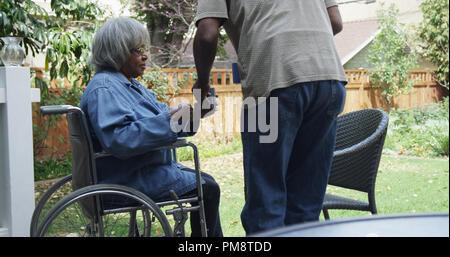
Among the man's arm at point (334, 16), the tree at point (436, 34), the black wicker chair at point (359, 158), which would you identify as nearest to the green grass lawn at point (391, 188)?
the black wicker chair at point (359, 158)

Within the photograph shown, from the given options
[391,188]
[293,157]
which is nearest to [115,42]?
[293,157]

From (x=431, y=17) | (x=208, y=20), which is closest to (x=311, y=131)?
(x=208, y=20)

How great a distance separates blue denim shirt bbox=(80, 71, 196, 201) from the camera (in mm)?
1836

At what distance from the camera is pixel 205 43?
Answer: 171 cm

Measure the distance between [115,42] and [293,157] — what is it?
2.96 feet

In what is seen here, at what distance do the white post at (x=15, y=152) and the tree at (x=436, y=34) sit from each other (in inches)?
440

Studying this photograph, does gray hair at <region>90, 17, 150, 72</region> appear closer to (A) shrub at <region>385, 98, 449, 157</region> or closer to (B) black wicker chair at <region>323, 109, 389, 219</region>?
(B) black wicker chair at <region>323, 109, 389, 219</region>

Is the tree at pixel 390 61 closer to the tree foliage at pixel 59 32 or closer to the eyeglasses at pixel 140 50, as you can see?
the tree foliage at pixel 59 32

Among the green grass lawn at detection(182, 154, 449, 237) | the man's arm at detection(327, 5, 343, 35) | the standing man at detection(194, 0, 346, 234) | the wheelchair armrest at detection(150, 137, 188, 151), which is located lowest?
the green grass lawn at detection(182, 154, 449, 237)

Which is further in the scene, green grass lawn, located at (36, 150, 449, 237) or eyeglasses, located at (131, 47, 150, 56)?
green grass lawn, located at (36, 150, 449, 237)

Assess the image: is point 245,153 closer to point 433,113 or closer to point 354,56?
point 433,113

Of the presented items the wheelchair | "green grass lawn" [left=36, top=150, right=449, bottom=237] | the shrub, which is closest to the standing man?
the wheelchair

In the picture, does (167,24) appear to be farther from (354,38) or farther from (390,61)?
(354,38)

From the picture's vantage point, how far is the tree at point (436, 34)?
461 inches
